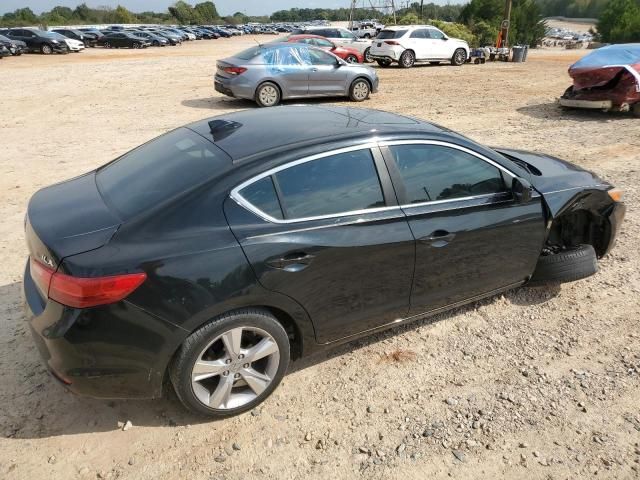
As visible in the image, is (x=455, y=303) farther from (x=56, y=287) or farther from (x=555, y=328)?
(x=56, y=287)

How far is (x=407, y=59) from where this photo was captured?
2125 centimetres

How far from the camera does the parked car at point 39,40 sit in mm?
31648

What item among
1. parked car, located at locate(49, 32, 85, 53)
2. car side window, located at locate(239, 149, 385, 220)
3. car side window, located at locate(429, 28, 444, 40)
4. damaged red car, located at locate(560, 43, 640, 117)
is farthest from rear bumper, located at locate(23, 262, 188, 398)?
parked car, located at locate(49, 32, 85, 53)

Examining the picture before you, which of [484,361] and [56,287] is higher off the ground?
[56,287]

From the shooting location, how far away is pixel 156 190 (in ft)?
9.14

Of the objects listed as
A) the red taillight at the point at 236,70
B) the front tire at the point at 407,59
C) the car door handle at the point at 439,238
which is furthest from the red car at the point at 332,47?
the car door handle at the point at 439,238

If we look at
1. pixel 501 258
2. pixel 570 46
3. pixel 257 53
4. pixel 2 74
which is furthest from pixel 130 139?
pixel 570 46

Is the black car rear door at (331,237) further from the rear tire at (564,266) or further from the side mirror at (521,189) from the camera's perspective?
the rear tire at (564,266)

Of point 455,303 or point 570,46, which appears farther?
point 570,46

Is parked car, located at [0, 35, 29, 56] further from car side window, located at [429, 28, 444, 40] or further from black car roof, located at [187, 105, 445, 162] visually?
black car roof, located at [187, 105, 445, 162]

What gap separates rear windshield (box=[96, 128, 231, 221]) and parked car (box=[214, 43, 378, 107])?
9.23 metres

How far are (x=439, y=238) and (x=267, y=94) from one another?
1005 centimetres

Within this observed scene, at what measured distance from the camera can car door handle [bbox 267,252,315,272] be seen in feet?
8.90

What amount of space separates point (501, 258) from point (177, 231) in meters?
2.36
